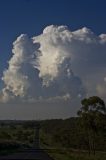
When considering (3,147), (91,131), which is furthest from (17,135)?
(91,131)

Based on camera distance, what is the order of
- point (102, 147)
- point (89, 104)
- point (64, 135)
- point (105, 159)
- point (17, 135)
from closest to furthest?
1. point (105, 159)
2. point (89, 104)
3. point (102, 147)
4. point (64, 135)
5. point (17, 135)

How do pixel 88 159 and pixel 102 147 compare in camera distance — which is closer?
pixel 88 159

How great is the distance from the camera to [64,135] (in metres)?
94.8

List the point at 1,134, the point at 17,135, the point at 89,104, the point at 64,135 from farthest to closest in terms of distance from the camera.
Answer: the point at 17,135
the point at 1,134
the point at 64,135
the point at 89,104

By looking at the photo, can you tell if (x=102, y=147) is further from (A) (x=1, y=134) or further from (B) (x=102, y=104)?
(A) (x=1, y=134)

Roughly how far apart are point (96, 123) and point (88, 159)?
4.10 metres

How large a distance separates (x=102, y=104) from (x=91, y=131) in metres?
3.65

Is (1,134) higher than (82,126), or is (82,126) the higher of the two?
(1,134)

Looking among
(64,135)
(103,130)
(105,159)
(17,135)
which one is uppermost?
(17,135)

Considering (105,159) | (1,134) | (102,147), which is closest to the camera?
(105,159)

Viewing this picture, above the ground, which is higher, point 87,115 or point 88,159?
point 87,115

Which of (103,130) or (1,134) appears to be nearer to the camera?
(103,130)

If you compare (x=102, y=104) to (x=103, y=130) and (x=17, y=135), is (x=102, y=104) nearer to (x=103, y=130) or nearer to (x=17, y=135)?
(x=103, y=130)

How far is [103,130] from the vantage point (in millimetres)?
48750
